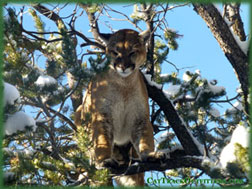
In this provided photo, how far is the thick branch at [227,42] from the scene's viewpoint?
14.4 feet

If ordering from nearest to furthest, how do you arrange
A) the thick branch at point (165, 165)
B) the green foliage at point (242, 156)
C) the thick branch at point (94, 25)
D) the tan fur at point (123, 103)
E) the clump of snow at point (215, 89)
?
the green foliage at point (242, 156), the thick branch at point (165, 165), the clump of snow at point (215, 89), the tan fur at point (123, 103), the thick branch at point (94, 25)

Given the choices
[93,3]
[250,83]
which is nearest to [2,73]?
[93,3]

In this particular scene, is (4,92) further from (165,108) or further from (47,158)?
(165,108)

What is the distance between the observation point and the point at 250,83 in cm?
434

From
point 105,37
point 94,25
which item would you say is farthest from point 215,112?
point 94,25

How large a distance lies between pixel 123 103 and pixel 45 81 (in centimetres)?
187

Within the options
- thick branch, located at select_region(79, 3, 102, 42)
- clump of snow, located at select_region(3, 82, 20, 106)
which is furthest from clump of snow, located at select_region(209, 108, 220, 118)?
clump of snow, located at select_region(3, 82, 20, 106)

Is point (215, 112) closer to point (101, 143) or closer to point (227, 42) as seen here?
point (227, 42)

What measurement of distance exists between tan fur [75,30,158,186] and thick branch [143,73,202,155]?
10.3 inches

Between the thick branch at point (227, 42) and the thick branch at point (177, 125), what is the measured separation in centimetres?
92

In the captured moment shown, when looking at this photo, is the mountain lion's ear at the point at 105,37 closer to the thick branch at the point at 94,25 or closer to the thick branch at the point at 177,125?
the thick branch at the point at 94,25

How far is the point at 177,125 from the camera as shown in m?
4.89

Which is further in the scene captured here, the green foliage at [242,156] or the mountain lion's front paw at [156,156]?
the mountain lion's front paw at [156,156]

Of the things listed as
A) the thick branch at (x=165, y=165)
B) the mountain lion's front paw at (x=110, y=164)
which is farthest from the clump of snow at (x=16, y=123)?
the mountain lion's front paw at (x=110, y=164)
